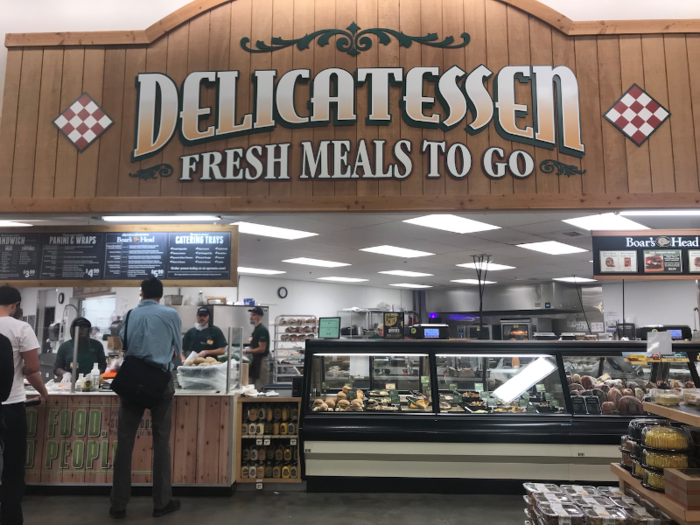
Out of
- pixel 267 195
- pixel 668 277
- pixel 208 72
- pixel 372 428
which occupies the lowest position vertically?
pixel 372 428

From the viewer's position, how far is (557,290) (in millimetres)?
12711

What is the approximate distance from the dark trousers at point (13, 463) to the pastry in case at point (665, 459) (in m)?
3.79

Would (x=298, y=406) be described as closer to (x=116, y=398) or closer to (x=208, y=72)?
(x=116, y=398)

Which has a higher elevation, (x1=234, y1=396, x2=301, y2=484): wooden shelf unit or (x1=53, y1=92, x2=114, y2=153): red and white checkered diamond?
(x1=53, y1=92, x2=114, y2=153): red and white checkered diamond

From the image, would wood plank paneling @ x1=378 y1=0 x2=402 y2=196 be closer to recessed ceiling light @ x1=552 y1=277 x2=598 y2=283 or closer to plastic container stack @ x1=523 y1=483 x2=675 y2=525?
plastic container stack @ x1=523 y1=483 x2=675 y2=525

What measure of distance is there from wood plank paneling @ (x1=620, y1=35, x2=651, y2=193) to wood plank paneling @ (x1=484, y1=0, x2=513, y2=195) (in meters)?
1.02

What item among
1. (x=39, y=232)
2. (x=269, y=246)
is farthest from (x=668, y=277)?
(x=39, y=232)

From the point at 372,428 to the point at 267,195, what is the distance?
2.29m

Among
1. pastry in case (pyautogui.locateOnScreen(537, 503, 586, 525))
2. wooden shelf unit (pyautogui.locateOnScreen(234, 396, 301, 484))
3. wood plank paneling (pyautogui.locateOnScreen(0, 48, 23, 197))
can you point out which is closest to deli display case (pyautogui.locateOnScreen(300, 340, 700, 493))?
wooden shelf unit (pyautogui.locateOnScreen(234, 396, 301, 484))

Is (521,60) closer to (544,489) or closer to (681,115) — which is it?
(681,115)

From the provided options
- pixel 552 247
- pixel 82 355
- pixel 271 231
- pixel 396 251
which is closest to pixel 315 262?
pixel 396 251

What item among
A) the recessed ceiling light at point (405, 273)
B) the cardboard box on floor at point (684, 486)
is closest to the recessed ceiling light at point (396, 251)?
the recessed ceiling light at point (405, 273)

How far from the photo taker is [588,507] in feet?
7.75

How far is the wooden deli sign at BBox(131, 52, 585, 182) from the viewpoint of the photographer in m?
4.41
